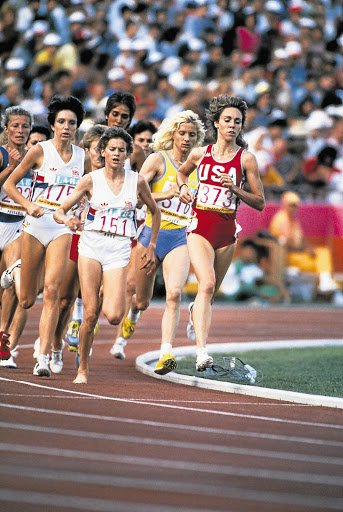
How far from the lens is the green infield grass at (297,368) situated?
10.2m

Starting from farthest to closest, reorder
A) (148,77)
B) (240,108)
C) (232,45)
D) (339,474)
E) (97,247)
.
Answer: (232,45) < (148,77) < (240,108) < (97,247) < (339,474)

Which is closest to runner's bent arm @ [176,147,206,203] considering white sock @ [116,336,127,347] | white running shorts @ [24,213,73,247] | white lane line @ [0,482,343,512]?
white running shorts @ [24,213,73,247]

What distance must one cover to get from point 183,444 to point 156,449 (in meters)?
0.26

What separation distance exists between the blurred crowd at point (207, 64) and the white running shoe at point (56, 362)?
1004 cm

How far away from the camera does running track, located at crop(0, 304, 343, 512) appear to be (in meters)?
5.55

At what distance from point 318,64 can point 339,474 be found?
21549 mm

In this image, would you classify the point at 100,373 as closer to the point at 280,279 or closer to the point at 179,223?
the point at 179,223

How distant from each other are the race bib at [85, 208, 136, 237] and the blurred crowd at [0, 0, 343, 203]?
1062 cm

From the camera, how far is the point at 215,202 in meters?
10.7

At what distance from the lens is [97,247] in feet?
32.3

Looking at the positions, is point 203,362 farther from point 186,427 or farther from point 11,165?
point 11,165

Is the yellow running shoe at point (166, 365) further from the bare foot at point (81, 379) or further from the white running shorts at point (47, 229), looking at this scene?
the white running shorts at point (47, 229)

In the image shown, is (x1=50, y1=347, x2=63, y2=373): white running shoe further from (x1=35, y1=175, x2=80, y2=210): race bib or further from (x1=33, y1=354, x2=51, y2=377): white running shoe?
(x1=35, y1=175, x2=80, y2=210): race bib

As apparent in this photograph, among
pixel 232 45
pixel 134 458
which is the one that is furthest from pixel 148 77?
pixel 134 458
